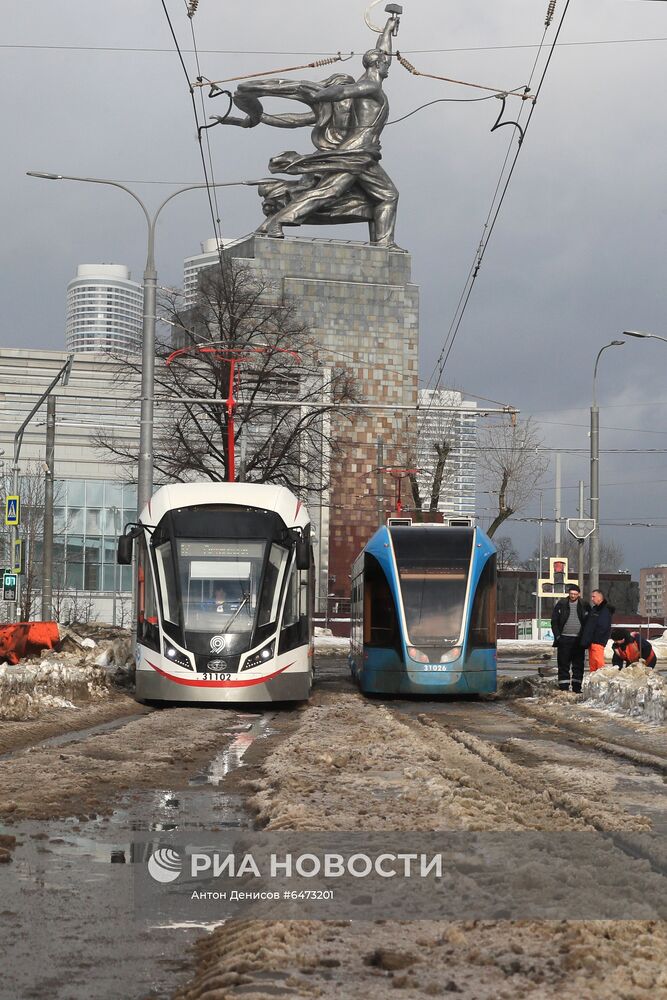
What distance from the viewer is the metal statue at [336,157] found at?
284 feet

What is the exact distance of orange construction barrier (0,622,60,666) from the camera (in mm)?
22234

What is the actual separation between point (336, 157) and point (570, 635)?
71.9m

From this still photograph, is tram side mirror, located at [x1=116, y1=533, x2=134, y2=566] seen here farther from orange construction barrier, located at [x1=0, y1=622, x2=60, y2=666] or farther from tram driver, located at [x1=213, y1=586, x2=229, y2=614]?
orange construction barrier, located at [x1=0, y1=622, x2=60, y2=666]

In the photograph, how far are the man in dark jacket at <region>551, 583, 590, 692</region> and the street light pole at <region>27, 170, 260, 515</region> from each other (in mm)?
8521

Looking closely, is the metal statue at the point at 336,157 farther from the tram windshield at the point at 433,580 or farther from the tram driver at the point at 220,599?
the tram driver at the point at 220,599

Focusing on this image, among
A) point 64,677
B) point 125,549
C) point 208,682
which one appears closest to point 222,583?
point 208,682

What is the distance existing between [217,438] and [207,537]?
30.6m

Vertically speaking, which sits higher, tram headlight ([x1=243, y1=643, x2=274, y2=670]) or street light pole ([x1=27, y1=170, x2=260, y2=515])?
street light pole ([x1=27, y1=170, x2=260, y2=515])

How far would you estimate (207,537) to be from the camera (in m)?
19.6

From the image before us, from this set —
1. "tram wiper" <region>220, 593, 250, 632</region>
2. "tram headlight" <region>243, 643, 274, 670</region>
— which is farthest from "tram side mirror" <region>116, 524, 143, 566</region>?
"tram headlight" <region>243, 643, 274, 670</region>

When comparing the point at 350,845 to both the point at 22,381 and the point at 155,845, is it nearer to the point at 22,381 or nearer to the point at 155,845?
the point at 155,845

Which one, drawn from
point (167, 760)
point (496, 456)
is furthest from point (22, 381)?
point (167, 760)

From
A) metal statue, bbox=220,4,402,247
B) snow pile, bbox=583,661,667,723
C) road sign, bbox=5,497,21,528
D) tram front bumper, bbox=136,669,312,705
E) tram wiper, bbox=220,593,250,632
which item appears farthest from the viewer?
metal statue, bbox=220,4,402,247

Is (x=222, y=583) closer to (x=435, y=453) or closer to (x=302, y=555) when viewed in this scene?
(x=302, y=555)
